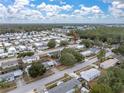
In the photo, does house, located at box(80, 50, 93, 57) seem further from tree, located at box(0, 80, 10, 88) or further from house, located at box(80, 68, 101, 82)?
tree, located at box(0, 80, 10, 88)

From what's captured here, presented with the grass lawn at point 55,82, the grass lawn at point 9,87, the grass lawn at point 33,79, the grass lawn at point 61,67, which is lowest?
the grass lawn at point 9,87

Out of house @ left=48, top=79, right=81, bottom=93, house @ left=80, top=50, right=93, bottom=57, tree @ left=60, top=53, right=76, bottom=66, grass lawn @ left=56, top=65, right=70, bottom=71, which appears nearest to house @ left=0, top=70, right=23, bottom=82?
grass lawn @ left=56, top=65, right=70, bottom=71

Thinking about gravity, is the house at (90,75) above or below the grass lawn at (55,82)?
above

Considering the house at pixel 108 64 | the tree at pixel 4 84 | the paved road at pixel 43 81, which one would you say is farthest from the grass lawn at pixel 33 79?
the house at pixel 108 64

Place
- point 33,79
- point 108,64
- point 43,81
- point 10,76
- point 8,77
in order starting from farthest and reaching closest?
point 108,64
point 10,76
point 33,79
point 8,77
point 43,81

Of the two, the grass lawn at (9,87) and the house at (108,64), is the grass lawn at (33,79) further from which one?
the house at (108,64)

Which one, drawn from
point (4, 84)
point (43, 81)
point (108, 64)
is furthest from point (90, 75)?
point (4, 84)

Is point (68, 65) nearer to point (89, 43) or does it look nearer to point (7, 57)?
point (7, 57)

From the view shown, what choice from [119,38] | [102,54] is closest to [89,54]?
[102,54]

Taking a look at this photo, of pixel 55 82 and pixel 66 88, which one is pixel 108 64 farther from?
pixel 66 88

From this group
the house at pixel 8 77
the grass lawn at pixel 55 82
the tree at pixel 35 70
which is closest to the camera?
the grass lawn at pixel 55 82

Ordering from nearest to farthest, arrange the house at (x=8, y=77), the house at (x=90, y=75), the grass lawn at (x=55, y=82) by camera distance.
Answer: the grass lawn at (x=55, y=82), the house at (x=8, y=77), the house at (x=90, y=75)
